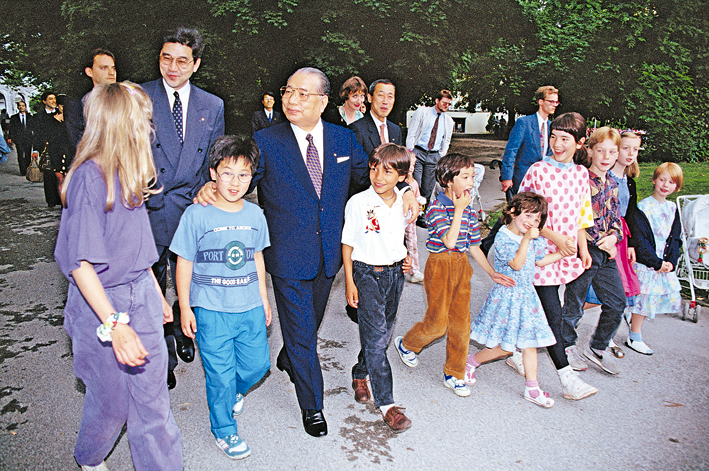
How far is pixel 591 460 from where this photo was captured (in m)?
3.43

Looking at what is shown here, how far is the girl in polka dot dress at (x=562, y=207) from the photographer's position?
4.42m

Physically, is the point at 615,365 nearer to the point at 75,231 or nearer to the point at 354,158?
the point at 354,158

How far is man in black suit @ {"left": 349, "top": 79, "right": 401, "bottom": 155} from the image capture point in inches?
223

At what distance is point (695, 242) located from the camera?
5875 millimetres

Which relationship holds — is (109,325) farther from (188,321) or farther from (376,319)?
(376,319)

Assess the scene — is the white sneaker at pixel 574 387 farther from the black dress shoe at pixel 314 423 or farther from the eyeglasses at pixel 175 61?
the eyeglasses at pixel 175 61

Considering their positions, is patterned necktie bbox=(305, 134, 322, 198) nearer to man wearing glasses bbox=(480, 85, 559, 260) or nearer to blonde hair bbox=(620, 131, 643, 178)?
blonde hair bbox=(620, 131, 643, 178)

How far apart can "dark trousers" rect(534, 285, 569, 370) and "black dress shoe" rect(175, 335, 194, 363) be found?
2.88 metres

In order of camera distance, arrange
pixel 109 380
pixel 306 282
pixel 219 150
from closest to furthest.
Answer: pixel 109 380 → pixel 219 150 → pixel 306 282

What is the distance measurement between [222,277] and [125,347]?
99cm

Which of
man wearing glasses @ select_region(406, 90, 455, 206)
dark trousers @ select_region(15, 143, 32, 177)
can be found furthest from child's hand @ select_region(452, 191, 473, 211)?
dark trousers @ select_region(15, 143, 32, 177)

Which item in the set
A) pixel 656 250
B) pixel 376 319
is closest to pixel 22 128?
pixel 376 319

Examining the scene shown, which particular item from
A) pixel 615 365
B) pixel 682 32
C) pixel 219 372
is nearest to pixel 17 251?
pixel 219 372

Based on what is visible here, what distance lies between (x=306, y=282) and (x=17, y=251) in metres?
6.67
